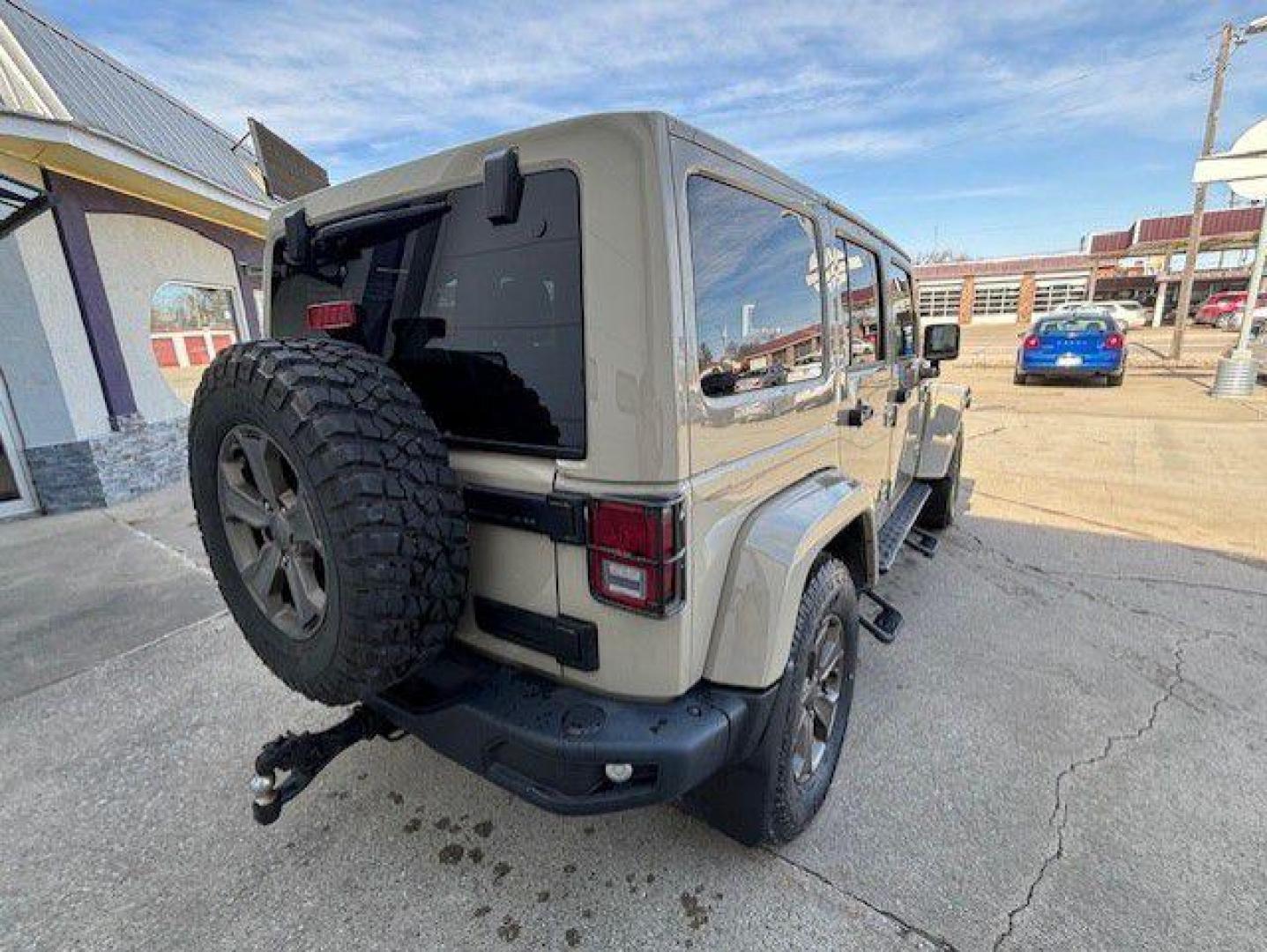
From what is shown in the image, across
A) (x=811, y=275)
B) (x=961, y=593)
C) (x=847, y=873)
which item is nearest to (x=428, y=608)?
(x=847, y=873)

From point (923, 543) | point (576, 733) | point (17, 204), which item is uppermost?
point (17, 204)

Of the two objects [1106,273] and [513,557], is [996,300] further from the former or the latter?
[513,557]

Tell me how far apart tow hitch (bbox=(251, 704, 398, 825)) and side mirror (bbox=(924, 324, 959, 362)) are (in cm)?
400

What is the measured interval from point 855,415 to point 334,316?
204cm

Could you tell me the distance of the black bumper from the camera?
1.52 metres

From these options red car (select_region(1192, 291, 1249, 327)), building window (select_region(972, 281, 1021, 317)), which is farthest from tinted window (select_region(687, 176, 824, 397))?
building window (select_region(972, 281, 1021, 317))

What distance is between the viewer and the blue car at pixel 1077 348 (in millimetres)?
12195

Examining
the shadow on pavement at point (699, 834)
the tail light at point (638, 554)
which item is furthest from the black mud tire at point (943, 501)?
the tail light at point (638, 554)

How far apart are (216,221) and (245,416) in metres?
8.46

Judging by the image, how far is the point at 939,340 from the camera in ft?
13.8

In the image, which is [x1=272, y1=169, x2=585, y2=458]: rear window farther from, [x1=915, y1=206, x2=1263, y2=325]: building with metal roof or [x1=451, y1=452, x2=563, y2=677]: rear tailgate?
[x1=915, y1=206, x2=1263, y2=325]: building with metal roof

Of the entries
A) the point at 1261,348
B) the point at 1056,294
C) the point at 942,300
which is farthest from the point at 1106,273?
the point at 1261,348

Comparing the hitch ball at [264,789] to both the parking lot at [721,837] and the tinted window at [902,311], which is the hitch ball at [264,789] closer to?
the parking lot at [721,837]

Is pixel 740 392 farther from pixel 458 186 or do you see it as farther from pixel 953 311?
pixel 953 311
